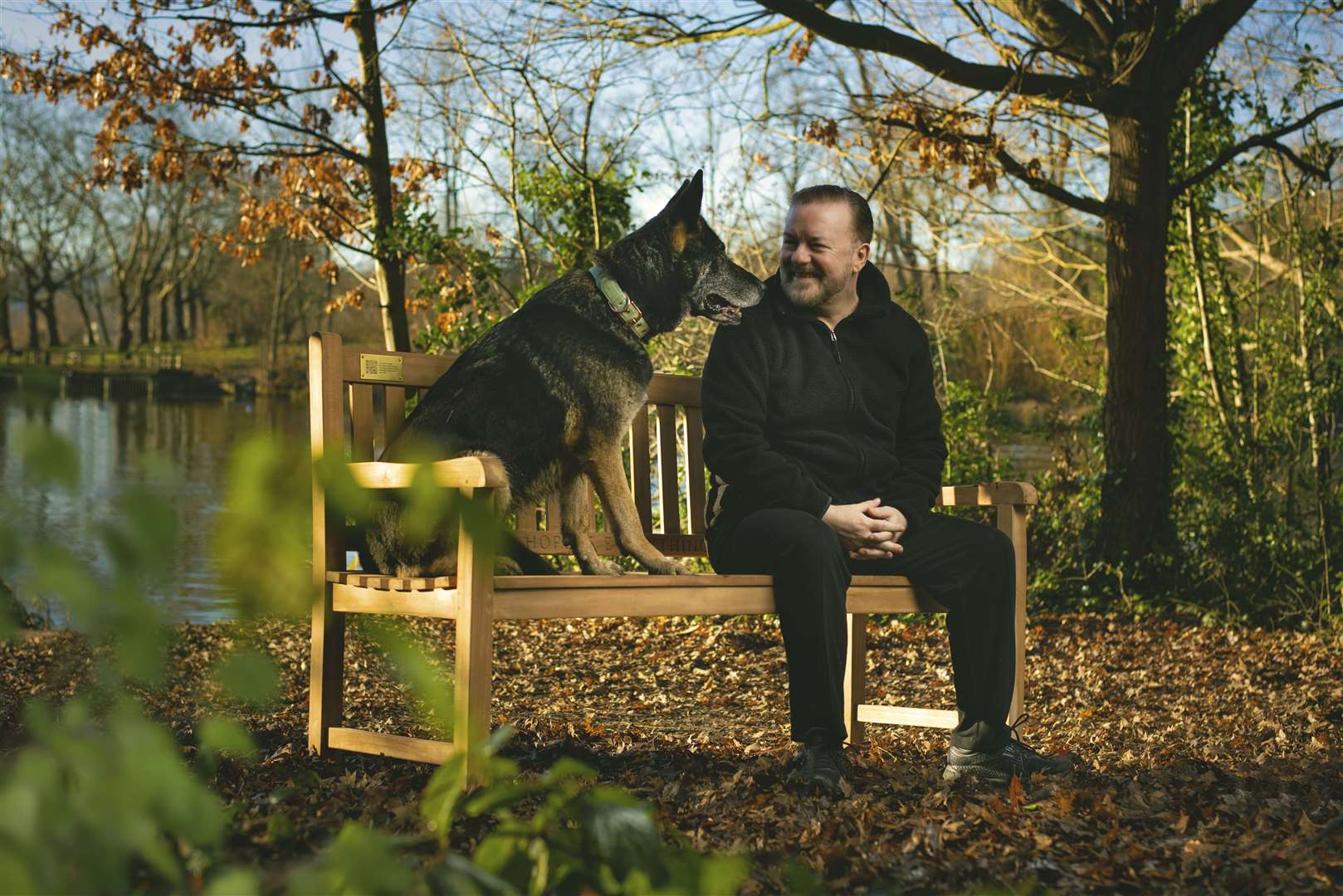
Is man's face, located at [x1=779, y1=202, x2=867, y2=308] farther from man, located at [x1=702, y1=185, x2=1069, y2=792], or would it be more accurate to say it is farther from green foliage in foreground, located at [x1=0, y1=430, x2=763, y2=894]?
green foliage in foreground, located at [x1=0, y1=430, x2=763, y2=894]

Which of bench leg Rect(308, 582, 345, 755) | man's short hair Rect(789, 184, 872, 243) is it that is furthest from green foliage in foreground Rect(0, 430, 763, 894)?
man's short hair Rect(789, 184, 872, 243)

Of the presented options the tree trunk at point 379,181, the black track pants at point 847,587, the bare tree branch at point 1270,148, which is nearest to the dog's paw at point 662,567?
the black track pants at point 847,587

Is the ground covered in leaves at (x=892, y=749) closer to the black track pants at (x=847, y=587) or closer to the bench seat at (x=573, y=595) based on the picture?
the black track pants at (x=847, y=587)

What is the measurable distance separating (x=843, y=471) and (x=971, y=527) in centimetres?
40

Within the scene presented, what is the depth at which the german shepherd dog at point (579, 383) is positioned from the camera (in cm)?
355

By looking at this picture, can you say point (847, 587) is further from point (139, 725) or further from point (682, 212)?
point (139, 725)

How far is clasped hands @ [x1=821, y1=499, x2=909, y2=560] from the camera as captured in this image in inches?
141

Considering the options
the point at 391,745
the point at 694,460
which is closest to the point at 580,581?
the point at 391,745

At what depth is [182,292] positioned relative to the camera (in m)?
65.3

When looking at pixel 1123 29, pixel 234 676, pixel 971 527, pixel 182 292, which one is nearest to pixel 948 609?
pixel 971 527

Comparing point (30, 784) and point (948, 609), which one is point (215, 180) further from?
point (30, 784)

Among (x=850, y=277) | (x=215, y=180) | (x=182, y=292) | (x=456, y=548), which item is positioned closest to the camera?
(x=456, y=548)

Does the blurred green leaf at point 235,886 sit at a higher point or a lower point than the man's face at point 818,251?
lower

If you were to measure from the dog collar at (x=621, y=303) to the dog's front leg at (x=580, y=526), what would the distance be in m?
0.48
